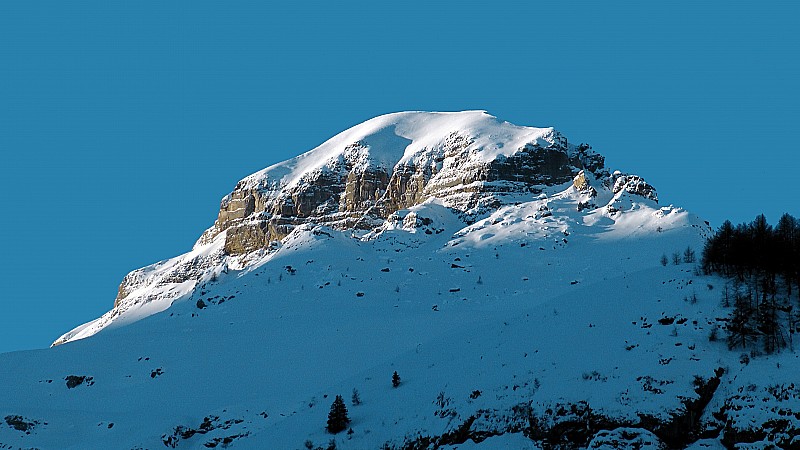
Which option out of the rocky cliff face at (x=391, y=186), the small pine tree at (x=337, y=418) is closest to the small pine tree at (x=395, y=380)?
the small pine tree at (x=337, y=418)

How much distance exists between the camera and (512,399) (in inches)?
1236

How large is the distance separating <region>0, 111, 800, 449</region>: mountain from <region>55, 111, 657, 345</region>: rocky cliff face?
1.40ft

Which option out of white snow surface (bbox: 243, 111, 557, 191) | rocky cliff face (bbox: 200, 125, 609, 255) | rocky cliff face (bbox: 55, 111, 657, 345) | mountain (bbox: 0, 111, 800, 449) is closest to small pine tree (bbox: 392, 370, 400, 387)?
mountain (bbox: 0, 111, 800, 449)

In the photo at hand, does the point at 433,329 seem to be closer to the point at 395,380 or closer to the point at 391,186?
the point at 395,380

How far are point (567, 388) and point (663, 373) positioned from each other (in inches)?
142

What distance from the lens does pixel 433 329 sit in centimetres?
6512

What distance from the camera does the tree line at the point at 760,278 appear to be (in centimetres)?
3347

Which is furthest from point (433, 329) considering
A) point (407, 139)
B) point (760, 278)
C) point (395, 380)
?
point (407, 139)

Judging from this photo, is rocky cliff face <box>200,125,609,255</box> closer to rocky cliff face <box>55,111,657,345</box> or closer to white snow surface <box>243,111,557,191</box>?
rocky cliff face <box>55,111,657,345</box>

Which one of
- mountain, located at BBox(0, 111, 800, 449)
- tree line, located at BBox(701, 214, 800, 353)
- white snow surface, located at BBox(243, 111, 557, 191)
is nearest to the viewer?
mountain, located at BBox(0, 111, 800, 449)

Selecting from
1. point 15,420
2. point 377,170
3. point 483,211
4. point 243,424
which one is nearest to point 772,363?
point 243,424

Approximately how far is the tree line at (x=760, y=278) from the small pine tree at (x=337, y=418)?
15.8 meters

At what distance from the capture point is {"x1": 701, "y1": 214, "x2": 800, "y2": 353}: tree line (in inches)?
1318

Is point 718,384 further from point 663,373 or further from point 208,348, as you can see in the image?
point 208,348
